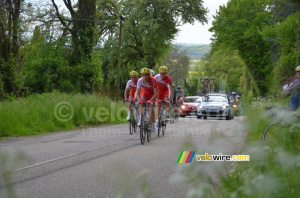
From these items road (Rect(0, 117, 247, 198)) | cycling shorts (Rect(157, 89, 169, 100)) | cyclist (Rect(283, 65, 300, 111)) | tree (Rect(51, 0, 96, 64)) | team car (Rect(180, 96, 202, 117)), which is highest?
tree (Rect(51, 0, 96, 64))

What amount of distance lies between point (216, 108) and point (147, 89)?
57.3ft

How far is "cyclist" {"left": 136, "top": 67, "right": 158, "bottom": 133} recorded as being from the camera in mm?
13047

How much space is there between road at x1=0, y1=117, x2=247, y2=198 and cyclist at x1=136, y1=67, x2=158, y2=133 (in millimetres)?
1040

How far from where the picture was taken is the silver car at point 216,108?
99.9 feet

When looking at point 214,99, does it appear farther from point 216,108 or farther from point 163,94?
point 163,94

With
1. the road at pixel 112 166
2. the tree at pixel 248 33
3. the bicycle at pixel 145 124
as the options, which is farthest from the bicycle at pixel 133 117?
the tree at pixel 248 33

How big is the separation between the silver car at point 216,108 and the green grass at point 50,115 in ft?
23.3

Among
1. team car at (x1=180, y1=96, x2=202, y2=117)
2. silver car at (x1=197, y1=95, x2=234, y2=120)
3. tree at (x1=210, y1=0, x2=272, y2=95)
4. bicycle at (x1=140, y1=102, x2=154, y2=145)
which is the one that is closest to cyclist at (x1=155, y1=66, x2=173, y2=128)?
bicycle at (x1=140, y1=102, x2=154, y2=145)

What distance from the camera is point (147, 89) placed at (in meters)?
13.8

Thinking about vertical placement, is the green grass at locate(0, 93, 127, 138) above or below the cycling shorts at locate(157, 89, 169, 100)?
below

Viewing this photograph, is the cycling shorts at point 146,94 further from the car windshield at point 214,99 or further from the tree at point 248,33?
the tree at point 248,33

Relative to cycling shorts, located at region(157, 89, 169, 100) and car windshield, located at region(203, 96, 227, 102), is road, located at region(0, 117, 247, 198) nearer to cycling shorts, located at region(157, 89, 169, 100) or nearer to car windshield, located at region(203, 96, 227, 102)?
cycling shorts, located at region(157, 89, 169, 100)

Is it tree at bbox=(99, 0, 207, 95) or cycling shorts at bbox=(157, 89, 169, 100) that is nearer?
cycling shorts at bbox=(157, 89, 169, 100)

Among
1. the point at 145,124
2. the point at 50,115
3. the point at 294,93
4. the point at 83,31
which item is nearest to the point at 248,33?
the point at 83,31
